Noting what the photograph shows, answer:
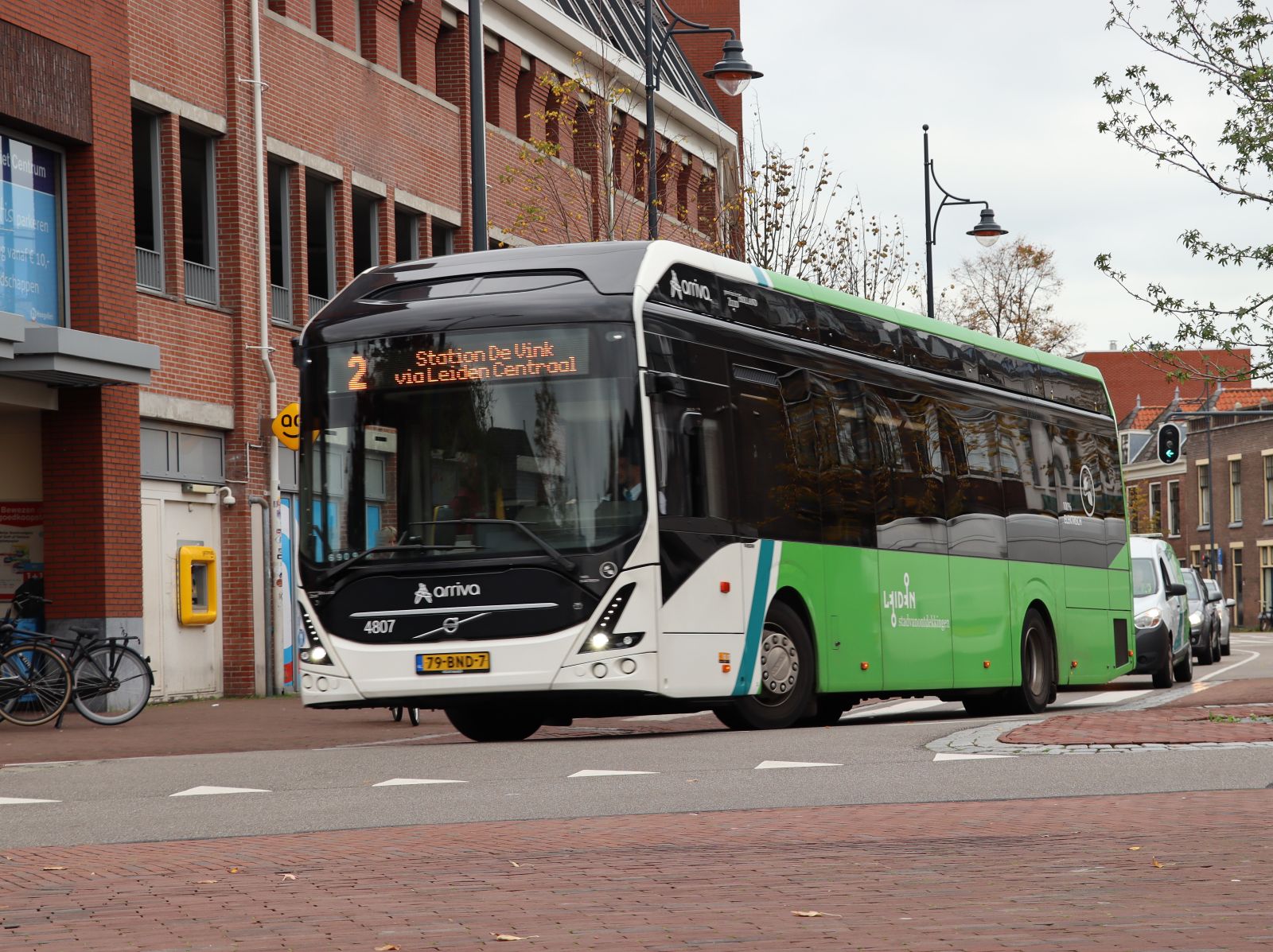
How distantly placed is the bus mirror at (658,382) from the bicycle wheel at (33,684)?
7307 millimetres

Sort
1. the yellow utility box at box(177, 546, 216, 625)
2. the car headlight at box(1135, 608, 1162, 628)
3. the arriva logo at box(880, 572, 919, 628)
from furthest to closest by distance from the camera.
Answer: the car headlight at box(1135, 608, 1162, 628)
the yellow utility box at box(177, 546, 216, 625)
the arriva logo at box(880, 572, 919, 628)

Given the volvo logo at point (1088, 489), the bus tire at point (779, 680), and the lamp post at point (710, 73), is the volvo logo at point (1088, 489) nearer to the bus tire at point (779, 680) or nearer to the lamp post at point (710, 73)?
the bus tire at point (779, 680)

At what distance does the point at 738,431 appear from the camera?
1462 centimetres

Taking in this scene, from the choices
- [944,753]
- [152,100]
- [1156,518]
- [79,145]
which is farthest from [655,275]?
[1156,518]

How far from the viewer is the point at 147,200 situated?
24266mm

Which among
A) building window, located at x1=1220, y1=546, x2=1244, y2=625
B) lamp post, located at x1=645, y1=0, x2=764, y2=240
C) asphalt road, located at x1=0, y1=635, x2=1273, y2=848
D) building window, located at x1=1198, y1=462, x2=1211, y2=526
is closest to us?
asphalt road, located at x1=0, y1=635, x2=1273, y2=848

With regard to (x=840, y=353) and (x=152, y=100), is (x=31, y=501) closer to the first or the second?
(x=152, y=100)

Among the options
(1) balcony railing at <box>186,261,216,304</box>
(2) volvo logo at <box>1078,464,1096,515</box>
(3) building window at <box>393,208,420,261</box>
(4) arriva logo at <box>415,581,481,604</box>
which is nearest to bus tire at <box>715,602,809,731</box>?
(4) arriva logo at <box>415,581,481,604</box>

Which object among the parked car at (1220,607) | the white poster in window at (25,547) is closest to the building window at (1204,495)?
the parked car at (1220,607)

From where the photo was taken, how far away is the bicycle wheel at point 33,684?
18.3 metres

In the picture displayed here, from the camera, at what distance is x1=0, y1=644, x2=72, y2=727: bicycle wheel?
18.3 metres

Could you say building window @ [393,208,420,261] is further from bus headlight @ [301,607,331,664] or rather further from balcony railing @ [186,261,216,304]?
bus headlight @ [301,607,331,664]

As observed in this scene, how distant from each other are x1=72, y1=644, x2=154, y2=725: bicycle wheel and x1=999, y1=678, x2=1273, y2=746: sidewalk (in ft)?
27.9

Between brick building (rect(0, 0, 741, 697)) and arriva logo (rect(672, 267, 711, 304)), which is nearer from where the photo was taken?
arriva logo (rect(672, 267, 711, 304))
